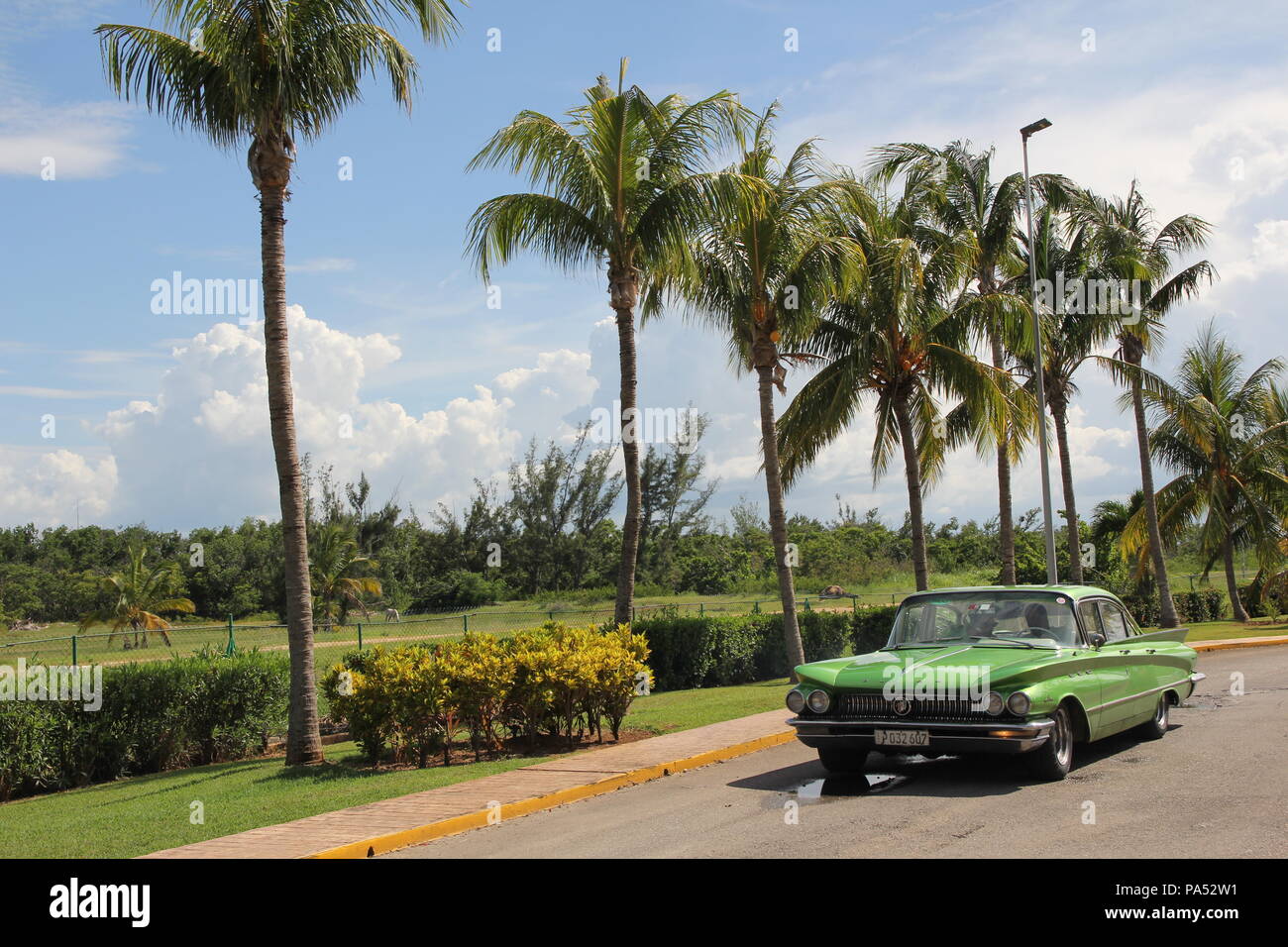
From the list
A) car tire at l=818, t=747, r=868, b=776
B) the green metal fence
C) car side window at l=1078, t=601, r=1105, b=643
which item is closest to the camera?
car tire at l=818, t=747, r=868, b=776

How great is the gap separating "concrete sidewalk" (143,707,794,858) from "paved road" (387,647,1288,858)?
20cm

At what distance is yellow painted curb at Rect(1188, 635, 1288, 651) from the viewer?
25.2 meters

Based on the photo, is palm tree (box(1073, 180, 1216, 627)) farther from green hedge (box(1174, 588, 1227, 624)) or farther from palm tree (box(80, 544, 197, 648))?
palm tree (box(80, 544, 197, 648))

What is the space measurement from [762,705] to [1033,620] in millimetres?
6988

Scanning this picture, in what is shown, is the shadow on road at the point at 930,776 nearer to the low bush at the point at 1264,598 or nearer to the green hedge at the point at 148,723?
the green hedge at the point at 148,723

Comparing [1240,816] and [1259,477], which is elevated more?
[1259,477]

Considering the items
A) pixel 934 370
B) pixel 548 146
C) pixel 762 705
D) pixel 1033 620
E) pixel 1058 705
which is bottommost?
pixel 762 705

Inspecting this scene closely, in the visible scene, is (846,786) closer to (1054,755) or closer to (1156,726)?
(1054,755)

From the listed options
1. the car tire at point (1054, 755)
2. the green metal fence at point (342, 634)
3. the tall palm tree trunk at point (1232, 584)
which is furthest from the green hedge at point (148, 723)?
the tall palm tree trunk at point (1232, 584)

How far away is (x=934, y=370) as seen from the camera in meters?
21.9

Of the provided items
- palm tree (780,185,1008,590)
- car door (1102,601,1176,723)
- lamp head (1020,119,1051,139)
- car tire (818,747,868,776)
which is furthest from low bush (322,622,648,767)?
lamp head (1020,119,1051,139)

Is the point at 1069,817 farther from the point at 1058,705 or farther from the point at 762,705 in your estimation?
the point at 762,705
